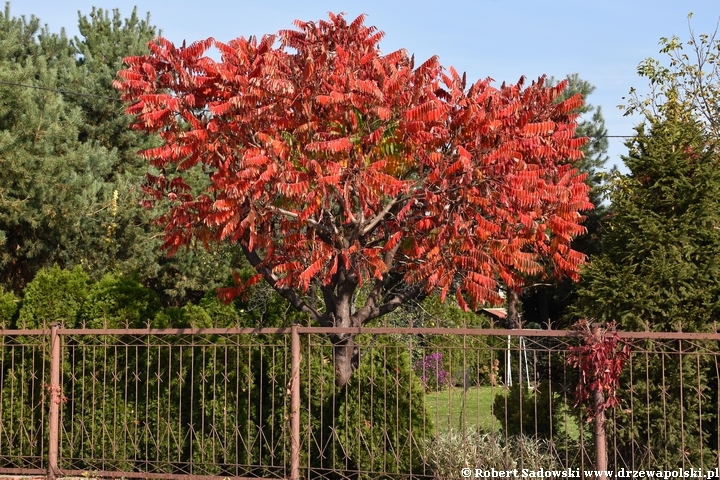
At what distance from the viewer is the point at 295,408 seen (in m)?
9.12

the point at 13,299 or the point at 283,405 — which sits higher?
the point at 13,299

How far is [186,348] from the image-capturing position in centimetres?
1091

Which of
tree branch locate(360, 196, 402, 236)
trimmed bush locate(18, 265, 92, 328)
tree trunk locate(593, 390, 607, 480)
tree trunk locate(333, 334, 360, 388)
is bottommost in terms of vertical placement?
tree trunk locate(593, 390, 607, 480)

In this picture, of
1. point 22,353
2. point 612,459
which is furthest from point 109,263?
point 612,459

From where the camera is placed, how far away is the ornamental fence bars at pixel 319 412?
26.6ft

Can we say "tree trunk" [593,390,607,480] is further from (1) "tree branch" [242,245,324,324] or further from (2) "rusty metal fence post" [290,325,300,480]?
(1) "tree branch" [242,245,324,324]

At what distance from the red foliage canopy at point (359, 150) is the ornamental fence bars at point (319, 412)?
43.5 inches

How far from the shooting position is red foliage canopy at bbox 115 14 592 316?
29.6 ft

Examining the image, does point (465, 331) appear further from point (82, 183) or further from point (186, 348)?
point (82, 183)

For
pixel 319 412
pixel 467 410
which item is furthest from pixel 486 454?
pixel 467 410

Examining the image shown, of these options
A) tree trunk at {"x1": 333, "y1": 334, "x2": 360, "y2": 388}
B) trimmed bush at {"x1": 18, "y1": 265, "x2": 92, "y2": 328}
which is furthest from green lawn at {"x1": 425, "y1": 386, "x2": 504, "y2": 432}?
trimmed bush at {"x1": 18, "y1": 265, "x2": 92, "y2": 328}

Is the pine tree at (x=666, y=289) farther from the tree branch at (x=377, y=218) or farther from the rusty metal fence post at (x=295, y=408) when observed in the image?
the rusty metal fence post at (x=295, y=408)

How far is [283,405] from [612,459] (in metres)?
3.64

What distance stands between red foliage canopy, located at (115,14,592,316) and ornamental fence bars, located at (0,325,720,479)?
110cm
